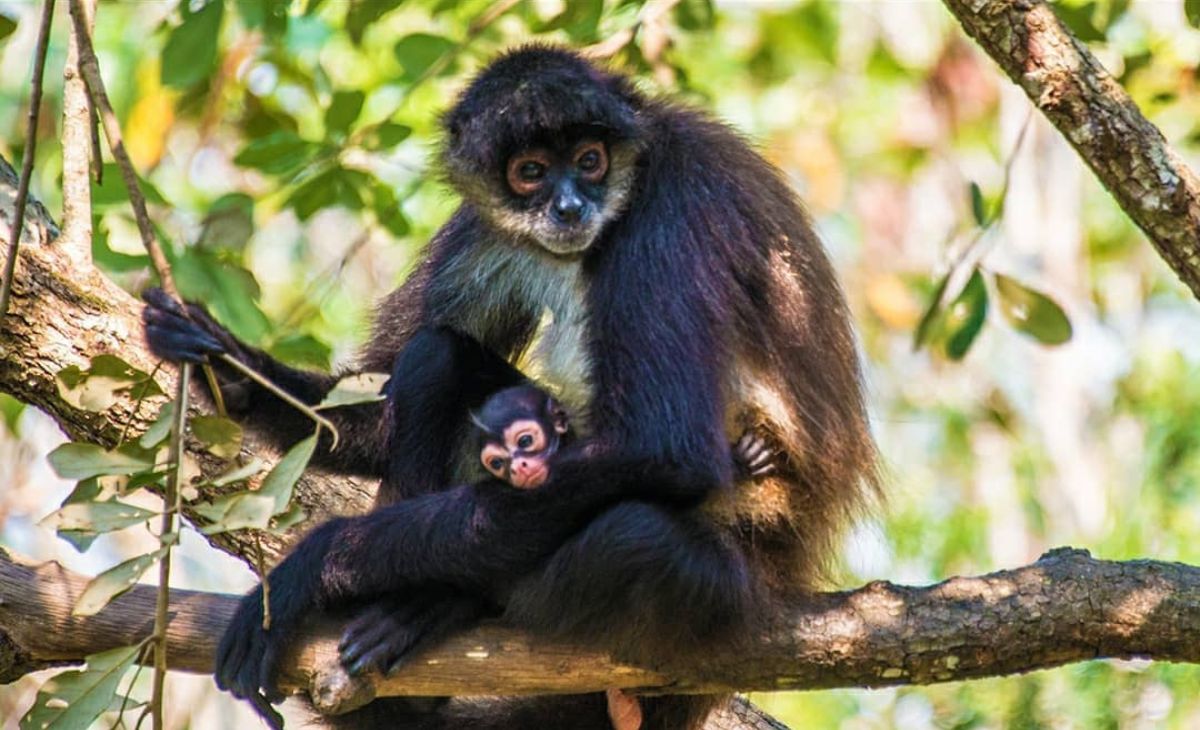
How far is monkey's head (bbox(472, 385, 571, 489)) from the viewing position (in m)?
6.98

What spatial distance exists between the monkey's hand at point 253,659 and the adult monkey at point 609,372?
0.04 ft

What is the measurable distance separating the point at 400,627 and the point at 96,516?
5.65ft

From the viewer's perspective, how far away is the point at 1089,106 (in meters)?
6.87

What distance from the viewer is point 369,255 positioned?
20.5m

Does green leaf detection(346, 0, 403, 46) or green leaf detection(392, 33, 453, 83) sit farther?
green leaf detection(392, 33, 453, 83)

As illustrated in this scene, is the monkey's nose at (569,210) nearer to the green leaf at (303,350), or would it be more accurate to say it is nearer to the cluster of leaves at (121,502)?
the green leaf at (303,350)

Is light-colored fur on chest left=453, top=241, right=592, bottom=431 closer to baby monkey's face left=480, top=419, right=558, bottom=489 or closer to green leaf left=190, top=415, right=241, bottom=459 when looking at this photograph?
baby monkey's face left=480, top=419, right=558, bottom=489

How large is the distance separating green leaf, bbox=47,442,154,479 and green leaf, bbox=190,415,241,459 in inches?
10.0

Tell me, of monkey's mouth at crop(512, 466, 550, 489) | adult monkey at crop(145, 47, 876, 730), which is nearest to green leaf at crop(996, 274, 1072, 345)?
adult monkey at crop(145, 47, 876, 730)

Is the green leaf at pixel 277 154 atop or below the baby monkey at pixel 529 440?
atop

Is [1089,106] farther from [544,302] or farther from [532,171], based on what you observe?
[544,302]

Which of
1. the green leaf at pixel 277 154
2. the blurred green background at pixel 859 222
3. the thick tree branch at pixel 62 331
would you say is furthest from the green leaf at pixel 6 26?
the green leaf at pixel 277 154

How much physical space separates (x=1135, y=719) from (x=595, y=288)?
557 cm

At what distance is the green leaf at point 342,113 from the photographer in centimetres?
939
